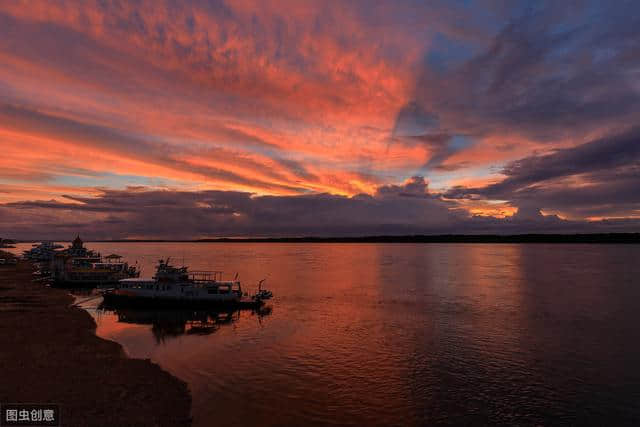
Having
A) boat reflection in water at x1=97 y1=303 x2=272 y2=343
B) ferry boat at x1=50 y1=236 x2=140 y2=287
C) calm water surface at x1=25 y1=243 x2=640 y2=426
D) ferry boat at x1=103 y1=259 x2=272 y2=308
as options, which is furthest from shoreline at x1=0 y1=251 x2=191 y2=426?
ferry boat at x1=50 y1=236 x2=140 y2=287

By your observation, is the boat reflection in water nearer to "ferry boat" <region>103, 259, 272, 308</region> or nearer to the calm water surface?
the calm water surface

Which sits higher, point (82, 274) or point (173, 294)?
point (82, 274)

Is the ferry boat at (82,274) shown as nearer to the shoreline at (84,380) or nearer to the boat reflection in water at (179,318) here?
the boat reflection in water at (179,318)

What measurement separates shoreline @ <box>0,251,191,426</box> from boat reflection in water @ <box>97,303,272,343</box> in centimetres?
→ 1060

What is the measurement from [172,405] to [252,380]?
8468mm

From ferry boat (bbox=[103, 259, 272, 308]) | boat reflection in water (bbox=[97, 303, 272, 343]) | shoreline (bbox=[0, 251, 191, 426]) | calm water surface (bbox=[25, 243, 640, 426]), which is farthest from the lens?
ferry boat (bbox=[103, 259, 272, 308])

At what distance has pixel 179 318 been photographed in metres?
66.4

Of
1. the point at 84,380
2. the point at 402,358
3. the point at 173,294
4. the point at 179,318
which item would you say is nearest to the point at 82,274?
the point at 173,294

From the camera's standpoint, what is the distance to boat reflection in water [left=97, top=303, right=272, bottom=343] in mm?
56719

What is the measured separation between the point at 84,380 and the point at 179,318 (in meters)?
36.3

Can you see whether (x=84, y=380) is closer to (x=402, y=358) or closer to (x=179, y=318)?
(x=402, y=358)

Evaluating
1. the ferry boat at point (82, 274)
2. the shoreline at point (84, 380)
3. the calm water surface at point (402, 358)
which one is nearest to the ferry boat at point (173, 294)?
the calm water surface at point (402, 358)

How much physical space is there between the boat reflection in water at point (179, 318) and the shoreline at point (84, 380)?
10.6 metres

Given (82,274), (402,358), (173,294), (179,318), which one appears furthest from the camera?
(82,274)
